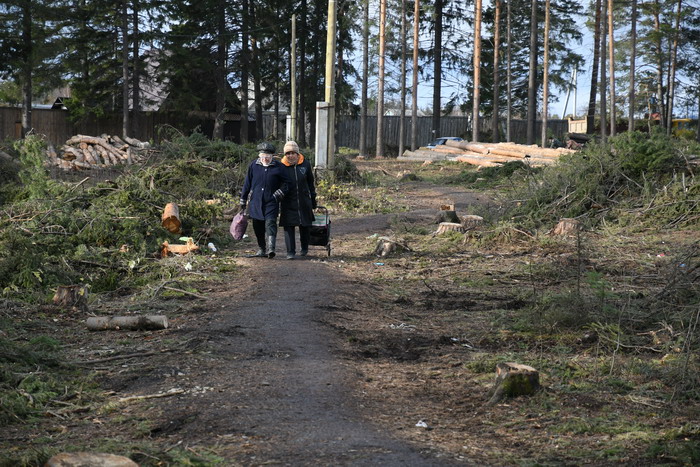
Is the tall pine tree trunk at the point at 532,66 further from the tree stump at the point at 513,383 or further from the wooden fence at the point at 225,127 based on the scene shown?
the tree stump at the point at 513,383

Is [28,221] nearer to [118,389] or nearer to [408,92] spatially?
[118,389]

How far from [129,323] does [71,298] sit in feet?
4.58

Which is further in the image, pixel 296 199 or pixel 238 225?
pixel 238 225

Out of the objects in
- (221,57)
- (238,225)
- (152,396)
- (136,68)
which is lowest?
(152,396)

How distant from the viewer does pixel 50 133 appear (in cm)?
4272

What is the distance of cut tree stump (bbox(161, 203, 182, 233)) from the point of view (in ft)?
41.2

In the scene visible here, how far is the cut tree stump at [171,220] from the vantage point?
12.6 m

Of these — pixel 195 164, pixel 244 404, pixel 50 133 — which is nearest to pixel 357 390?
pixel 244 404

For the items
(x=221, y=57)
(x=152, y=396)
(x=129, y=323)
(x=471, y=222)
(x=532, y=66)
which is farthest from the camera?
(x=221, y=57)

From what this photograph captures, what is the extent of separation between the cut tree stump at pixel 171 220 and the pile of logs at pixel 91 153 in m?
14.6

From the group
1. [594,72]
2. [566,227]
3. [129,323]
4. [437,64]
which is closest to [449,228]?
[566,227]

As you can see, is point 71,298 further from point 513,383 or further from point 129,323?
point 513,383

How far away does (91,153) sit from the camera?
28859mm

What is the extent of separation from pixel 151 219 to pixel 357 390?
7.62 m
